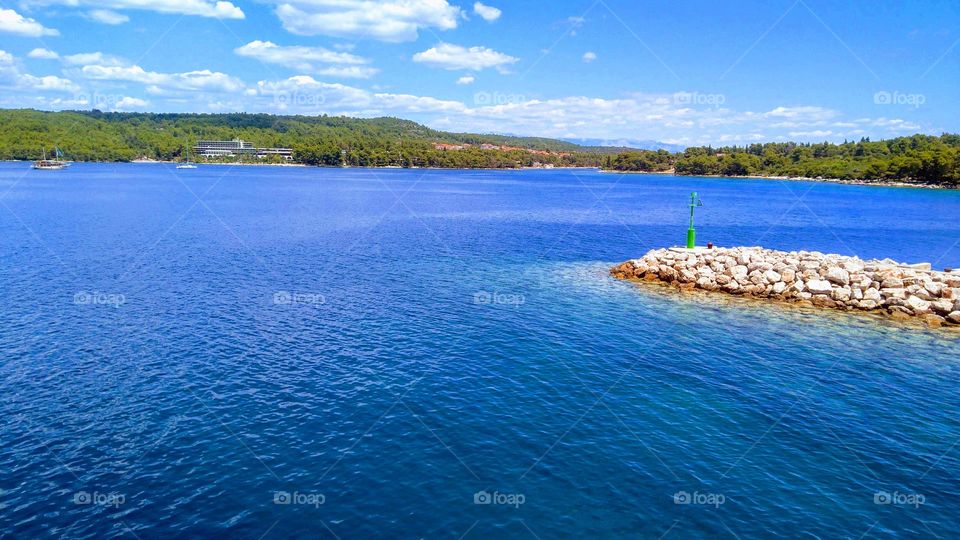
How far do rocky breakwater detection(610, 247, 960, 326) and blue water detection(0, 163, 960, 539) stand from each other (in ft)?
9.78

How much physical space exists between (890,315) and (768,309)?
763 centimetres

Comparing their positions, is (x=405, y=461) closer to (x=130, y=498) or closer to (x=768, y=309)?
(x=130, y=498)

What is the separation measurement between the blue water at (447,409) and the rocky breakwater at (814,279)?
2.98 metres

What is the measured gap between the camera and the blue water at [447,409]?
52.5 ft

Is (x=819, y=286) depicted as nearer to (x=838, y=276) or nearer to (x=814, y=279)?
(x=814, y=279)

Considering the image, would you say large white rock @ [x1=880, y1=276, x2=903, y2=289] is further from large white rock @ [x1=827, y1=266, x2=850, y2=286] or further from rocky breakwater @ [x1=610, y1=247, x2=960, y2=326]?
large white rock @ [x1=827, y1=266, x2=850, y2=286]

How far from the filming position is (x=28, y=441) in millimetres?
19125

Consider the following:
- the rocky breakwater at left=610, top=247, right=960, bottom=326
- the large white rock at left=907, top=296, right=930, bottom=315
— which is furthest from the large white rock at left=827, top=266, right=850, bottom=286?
the large white rock at left=907, top=296, right=930, bottom=315

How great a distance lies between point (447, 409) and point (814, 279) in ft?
107

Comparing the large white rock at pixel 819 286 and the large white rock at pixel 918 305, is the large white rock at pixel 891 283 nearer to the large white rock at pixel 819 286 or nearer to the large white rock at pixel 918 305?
the large white rock at pixel 918 305

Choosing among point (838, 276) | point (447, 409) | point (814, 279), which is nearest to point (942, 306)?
point (838, 276)

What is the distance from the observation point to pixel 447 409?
22516mm

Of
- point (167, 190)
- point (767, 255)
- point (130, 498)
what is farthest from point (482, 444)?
point (167, 190)

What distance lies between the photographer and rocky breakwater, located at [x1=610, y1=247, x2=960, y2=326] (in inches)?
1473
